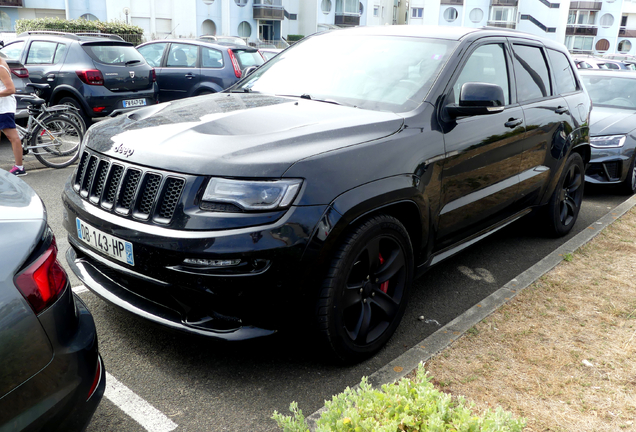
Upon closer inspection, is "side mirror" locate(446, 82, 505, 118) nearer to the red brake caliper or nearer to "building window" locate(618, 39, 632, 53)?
the red brake caliper

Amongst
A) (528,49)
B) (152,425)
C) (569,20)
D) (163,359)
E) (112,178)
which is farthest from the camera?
(569,20)

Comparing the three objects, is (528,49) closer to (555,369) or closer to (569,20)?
(555,369)

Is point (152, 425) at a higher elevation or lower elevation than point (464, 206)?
lower

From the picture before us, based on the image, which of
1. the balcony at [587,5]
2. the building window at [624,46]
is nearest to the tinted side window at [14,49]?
the balcony at [587,5]

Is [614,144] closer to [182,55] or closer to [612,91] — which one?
[612,91]

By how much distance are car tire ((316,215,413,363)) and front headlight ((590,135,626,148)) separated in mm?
5216

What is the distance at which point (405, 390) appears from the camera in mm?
1819

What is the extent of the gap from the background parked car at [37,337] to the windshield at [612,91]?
8.33 m

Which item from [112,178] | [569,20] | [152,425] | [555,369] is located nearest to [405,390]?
[152,425]

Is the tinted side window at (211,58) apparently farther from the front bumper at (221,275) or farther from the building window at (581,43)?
the building window at (581,43)

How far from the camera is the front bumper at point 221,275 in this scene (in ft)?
8.25

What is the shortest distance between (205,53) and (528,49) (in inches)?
335

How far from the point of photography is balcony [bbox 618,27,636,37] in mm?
80812

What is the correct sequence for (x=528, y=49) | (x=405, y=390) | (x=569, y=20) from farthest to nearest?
(x=569, y=20) < (x=528, y=49) < (x=405, y=390)
